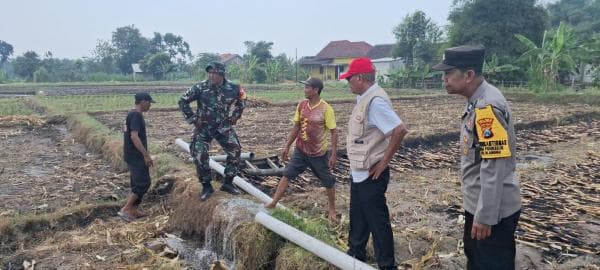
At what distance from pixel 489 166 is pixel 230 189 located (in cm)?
403

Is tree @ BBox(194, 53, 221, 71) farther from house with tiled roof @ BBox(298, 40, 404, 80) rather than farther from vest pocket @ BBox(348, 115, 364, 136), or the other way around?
vest pocket @ BBox(348, 115, 364, 136)

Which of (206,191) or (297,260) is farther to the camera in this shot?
(206,191)

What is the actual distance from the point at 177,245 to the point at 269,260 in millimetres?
1522

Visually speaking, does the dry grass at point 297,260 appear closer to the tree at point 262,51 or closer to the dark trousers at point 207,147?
the dark trousers at point 207,147

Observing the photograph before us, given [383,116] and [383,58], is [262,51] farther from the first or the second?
[383,116]

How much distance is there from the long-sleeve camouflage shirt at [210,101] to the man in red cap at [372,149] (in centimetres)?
237

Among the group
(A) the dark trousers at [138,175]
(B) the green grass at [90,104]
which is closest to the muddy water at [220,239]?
(A) the dark trousers at [138,175]

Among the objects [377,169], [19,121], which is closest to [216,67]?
[377,169]

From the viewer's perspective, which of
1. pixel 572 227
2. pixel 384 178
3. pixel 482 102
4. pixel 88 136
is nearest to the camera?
pixel 482 102

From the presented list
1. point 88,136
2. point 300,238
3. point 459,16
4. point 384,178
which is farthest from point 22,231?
point 459,16

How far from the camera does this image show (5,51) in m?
87.6

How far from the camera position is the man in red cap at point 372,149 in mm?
3646

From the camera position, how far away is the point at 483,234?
9.16 ft

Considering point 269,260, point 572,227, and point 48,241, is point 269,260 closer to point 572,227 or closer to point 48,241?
point 48,241
